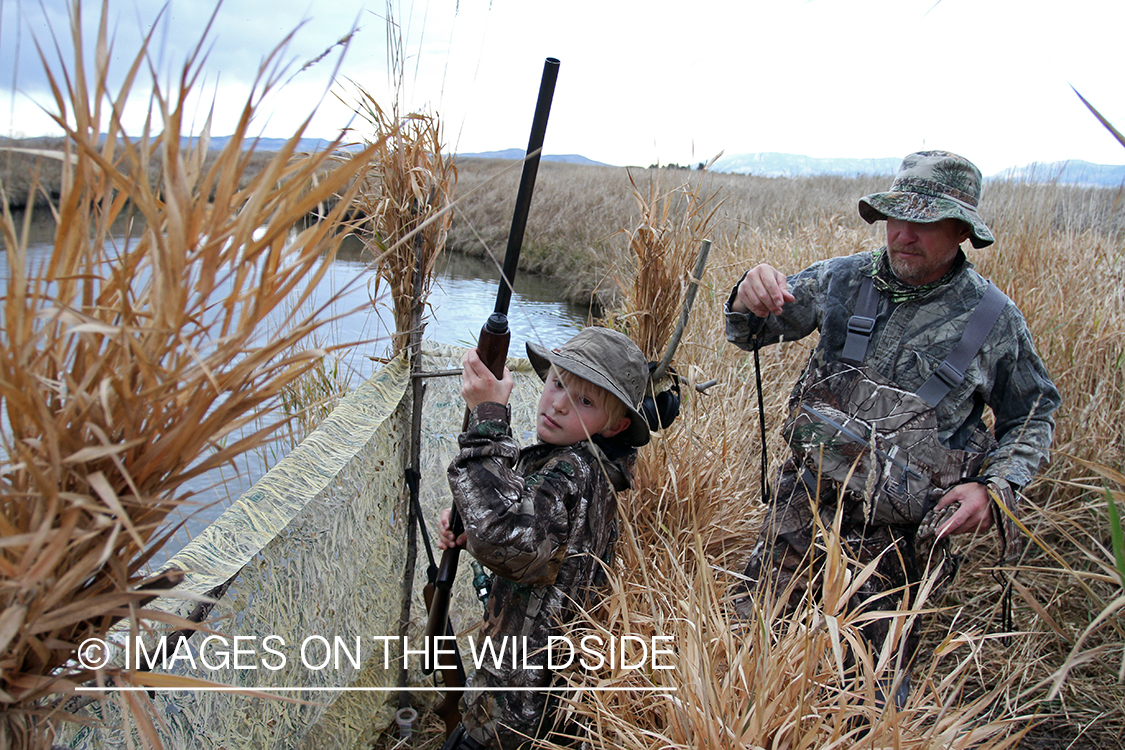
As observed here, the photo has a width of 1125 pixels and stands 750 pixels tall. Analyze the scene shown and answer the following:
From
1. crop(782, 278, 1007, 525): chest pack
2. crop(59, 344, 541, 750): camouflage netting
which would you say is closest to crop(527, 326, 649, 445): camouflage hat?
crop(782, 278, 1007, 525): chest pack

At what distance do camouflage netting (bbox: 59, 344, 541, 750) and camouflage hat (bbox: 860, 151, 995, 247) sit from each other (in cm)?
187

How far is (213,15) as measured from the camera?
831 mm

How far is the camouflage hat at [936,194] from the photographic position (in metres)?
2.30

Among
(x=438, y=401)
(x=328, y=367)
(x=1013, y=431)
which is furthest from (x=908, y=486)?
(x=328, y=367)

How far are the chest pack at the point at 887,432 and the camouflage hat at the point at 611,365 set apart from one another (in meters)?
0.67

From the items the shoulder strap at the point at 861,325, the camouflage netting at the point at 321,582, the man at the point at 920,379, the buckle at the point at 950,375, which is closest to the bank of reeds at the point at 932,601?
the man at the point at 920,379

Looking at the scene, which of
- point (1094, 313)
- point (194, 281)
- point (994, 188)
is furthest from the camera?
point (994, 188)

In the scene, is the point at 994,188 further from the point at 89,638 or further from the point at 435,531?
the point at 89,638

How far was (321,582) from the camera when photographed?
7.36 ft

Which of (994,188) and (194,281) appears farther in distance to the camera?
(994,188)

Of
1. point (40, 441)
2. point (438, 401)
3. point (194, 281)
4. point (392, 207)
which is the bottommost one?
point (438, 401)

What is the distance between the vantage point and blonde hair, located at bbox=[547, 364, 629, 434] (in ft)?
6.70

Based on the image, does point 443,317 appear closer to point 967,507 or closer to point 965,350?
point 965,350

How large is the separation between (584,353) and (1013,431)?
1.52 meters
